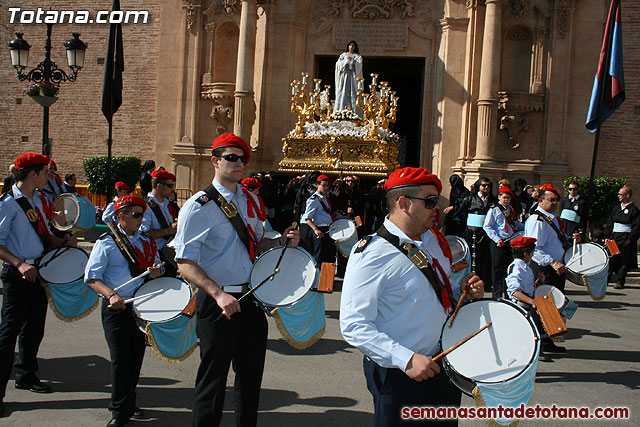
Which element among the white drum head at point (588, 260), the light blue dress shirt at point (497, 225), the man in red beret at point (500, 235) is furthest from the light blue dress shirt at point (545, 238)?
the light blue dress shirt at point (497, 225)

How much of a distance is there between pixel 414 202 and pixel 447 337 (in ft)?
2.30

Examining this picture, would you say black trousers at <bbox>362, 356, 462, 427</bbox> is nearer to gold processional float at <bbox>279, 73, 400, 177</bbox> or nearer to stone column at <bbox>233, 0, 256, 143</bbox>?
gold processional float at <bbox>279, 73, 400, 177</bbox>

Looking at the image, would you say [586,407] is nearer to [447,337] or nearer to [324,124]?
[447,337]

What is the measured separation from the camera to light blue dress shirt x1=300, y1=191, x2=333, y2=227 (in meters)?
11.5

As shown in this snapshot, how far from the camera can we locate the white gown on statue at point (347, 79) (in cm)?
1817

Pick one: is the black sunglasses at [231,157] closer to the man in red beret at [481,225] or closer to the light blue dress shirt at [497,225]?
the light blue dress shirt at [497,225]

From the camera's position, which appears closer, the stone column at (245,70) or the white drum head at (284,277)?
the white drum head at (284,277)

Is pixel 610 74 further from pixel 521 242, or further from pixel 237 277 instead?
pixel 237 277

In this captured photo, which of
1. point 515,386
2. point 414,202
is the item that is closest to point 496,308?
point 515,386

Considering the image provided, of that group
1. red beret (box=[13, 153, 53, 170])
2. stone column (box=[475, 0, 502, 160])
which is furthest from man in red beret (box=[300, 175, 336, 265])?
stone column (box=[475, 0, 502, 160])

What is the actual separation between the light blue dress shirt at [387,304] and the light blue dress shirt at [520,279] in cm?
411

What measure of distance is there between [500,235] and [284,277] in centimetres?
623

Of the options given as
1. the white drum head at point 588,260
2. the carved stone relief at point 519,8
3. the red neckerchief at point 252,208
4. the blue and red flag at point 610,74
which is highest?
the carved stone relief at point 519,8

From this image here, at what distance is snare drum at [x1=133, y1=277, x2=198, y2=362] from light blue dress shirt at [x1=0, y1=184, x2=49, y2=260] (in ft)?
4.77
